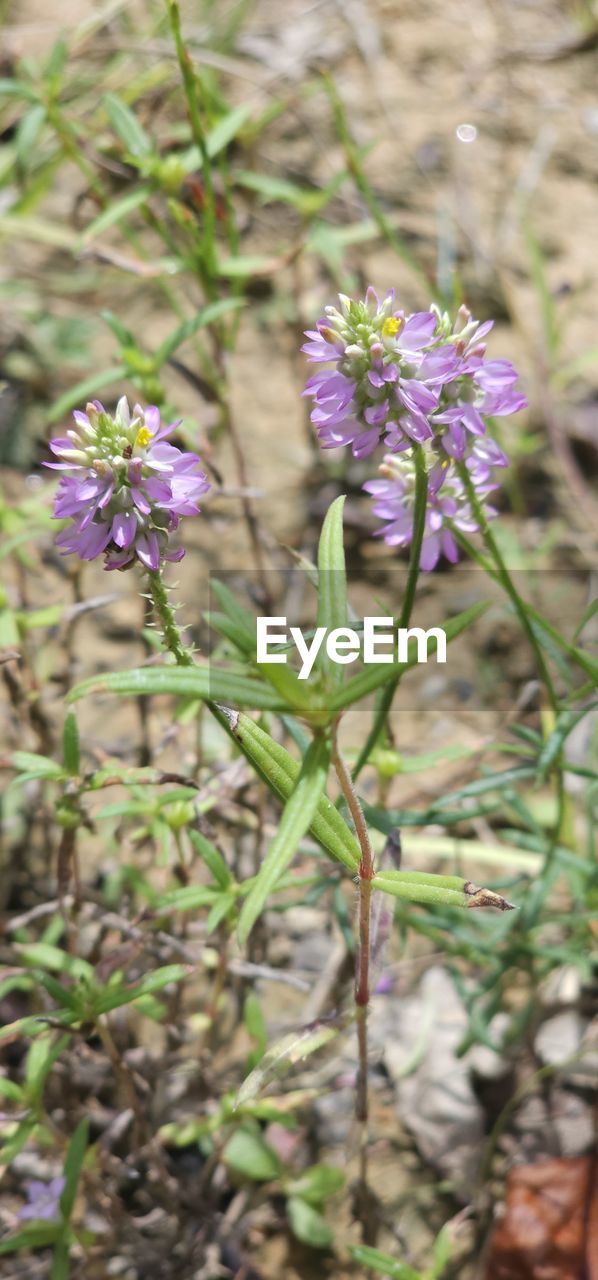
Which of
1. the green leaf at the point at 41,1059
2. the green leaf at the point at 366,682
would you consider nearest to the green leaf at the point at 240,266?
the green leaf at the point at 366,682

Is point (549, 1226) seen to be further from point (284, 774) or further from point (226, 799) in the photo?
point (284, 774)

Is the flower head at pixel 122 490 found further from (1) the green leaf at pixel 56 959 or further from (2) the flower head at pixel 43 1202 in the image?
(2) the flower head at pixel 43 1202

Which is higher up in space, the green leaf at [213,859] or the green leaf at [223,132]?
the green leaf at [223,132]

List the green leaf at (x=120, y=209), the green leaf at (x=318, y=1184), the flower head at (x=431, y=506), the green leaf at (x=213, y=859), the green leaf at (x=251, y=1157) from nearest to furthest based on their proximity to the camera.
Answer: the flower head at (x=431, y=506), the green leaf at (x=213, y=859), the green leaf at (x=251, y=1157), the green leaf at (x=318, y=1184), the green leaf at (x=120, y=209)

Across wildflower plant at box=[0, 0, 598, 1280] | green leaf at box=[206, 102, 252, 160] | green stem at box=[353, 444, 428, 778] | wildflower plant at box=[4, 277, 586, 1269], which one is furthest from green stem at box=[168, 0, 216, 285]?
green stem at box=[353, 444, 428, 778]

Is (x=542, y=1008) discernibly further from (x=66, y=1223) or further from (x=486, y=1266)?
(x=66, y=1223)

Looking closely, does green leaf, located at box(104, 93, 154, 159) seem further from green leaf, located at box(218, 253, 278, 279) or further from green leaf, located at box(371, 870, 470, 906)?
green leaf, located at box(371, 870, 470, 906)
